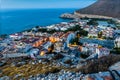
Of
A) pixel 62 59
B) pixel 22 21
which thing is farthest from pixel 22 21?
pixel 62 59

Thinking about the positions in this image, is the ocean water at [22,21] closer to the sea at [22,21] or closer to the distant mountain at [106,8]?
the sea at [22,21]

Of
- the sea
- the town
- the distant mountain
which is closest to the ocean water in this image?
the sea

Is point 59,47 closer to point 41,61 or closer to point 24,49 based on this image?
point 24,49

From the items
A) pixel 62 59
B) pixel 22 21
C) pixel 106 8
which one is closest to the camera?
pixel 62 59

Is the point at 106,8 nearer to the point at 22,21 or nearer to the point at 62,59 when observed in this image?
the point at 22,21

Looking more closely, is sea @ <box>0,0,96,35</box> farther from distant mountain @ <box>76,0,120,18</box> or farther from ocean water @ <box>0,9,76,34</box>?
distant mountain @ <box>76,0,120,18</box>

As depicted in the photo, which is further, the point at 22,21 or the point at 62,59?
the point at 22,21

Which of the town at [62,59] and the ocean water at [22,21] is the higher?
the town at [62,59]

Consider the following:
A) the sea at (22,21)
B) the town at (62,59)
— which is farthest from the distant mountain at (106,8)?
the town at (62,59)

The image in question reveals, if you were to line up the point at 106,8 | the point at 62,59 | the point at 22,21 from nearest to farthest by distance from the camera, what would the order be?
the point at 62,59
the point at 22,21
the point at 106,8
